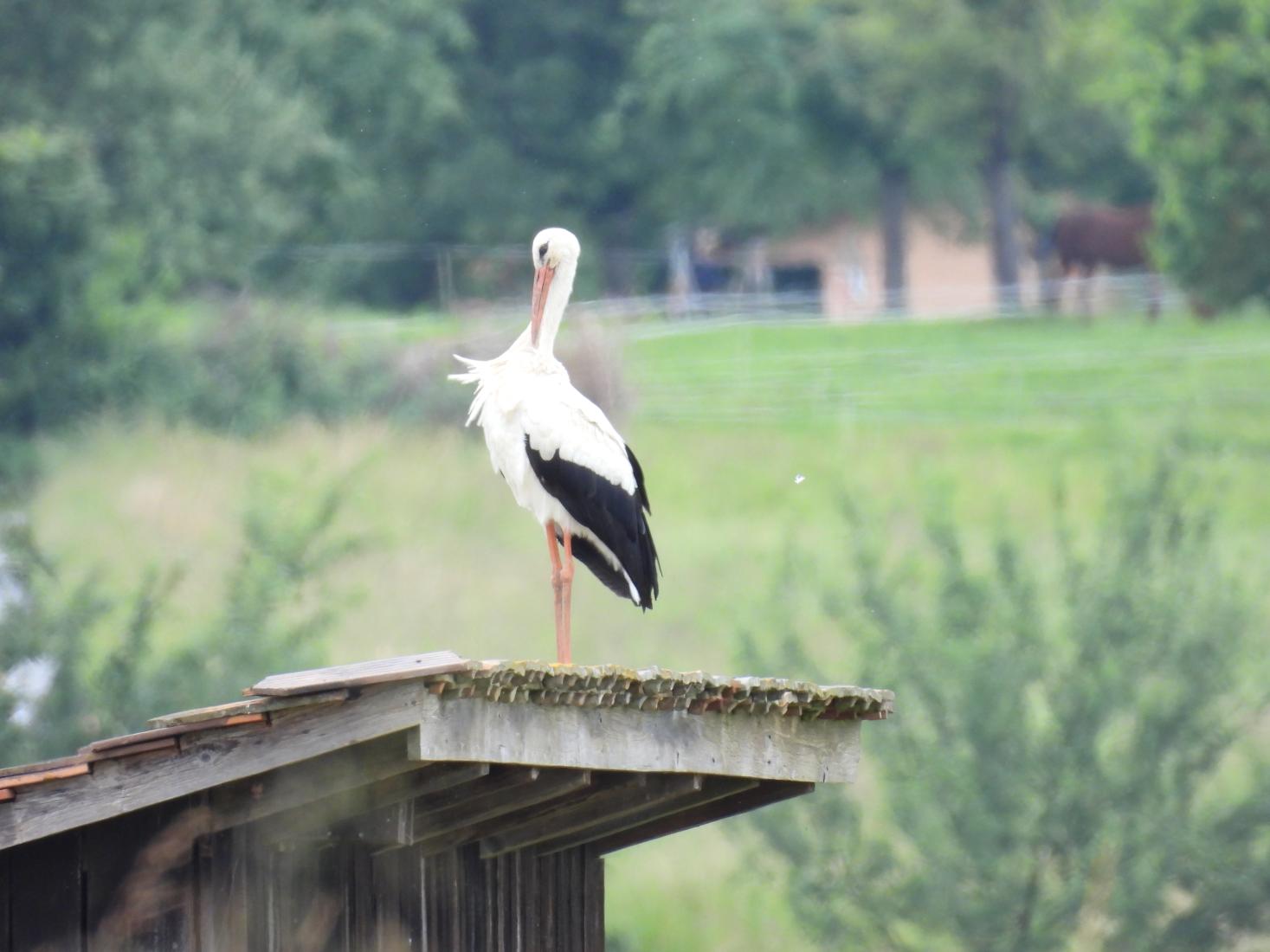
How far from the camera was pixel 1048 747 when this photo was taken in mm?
18438

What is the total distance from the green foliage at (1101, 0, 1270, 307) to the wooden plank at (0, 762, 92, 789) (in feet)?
108

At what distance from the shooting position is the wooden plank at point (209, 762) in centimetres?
538

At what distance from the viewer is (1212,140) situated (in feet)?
121

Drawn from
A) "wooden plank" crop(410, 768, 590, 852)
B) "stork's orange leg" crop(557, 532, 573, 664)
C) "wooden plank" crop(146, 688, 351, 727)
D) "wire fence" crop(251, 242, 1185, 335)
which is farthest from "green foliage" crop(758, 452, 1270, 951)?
"wire fence" crop(251, 242, 1185, 335)

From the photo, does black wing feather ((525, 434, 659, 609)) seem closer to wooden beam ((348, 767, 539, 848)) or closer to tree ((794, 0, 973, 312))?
wooden beam ((348, 767, 539, 848))

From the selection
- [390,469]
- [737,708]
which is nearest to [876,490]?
[390,469]

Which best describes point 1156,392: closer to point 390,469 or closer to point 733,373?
point 733,373

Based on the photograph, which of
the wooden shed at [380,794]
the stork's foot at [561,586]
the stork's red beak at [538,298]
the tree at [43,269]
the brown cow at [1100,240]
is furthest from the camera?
the brown cow at [1100,240]

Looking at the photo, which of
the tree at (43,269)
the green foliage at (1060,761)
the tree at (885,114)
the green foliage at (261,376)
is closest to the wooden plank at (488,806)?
the green foliage at (1060,761)

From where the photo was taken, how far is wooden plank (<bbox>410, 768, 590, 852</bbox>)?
5.89 metres

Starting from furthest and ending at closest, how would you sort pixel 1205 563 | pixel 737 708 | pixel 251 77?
pixel 251 77 < pixel 1205 563 < pixel 737 708

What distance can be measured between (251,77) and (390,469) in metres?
7.46

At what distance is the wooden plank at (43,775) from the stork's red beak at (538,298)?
2800 mm

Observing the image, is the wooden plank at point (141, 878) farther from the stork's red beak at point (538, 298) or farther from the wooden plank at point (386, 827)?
the stork's red beak at point (538, 298)
